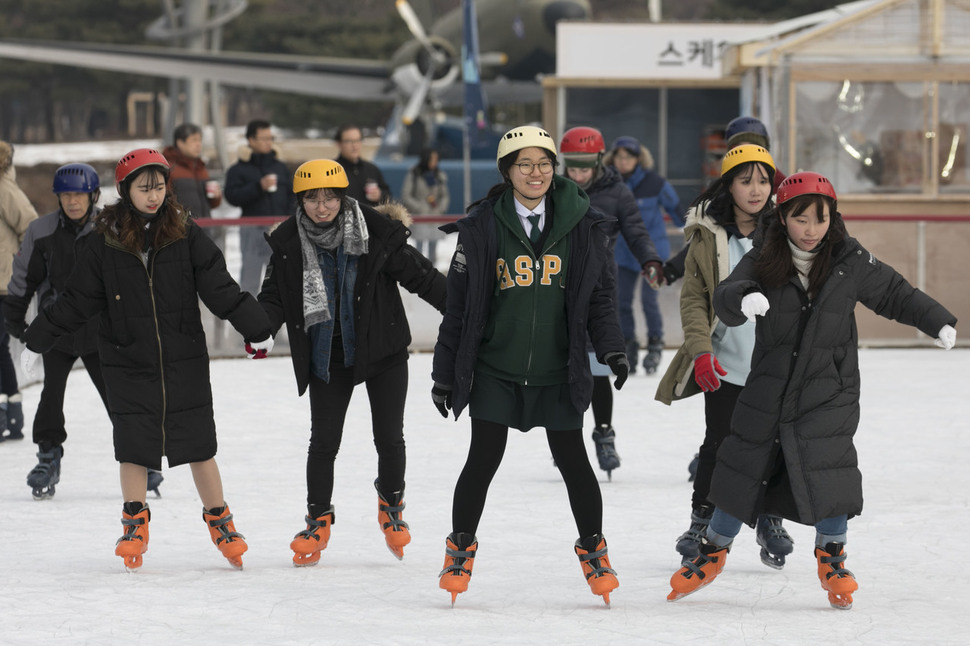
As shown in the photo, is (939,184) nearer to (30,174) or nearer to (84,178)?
(84,178)

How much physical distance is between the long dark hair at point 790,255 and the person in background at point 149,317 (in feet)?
4.95

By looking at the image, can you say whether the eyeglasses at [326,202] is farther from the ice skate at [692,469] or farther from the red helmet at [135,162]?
the ice skate at [692,469]

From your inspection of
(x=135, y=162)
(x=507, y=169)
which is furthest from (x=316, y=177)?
(x=507, y=169)

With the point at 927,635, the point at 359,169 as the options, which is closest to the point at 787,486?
the point at 927,635

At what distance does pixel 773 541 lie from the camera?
4.61 metres

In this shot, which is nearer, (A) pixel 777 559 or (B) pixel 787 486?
(B) pixel 787 486

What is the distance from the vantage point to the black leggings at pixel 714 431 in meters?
4.68

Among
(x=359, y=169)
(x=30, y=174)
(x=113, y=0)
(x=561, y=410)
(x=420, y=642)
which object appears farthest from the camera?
(x=113, y=0)

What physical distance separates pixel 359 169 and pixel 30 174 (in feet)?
133

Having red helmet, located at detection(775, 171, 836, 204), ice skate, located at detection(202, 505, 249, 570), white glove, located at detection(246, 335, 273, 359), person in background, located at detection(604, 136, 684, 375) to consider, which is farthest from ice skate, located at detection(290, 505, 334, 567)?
person in background, located at detection(604, 136, 684, 375)

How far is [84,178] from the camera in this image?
19.2 ft

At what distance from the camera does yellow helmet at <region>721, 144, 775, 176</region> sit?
15.0 ft

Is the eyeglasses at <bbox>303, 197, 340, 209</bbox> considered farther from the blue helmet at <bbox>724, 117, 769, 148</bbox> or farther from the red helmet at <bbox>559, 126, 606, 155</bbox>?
the red helmet at <bbox>559, 126, 606, 155</bbox>

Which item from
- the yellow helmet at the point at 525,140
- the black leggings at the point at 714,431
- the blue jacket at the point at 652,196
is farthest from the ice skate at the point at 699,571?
the blue jacket at the point at 652,196
